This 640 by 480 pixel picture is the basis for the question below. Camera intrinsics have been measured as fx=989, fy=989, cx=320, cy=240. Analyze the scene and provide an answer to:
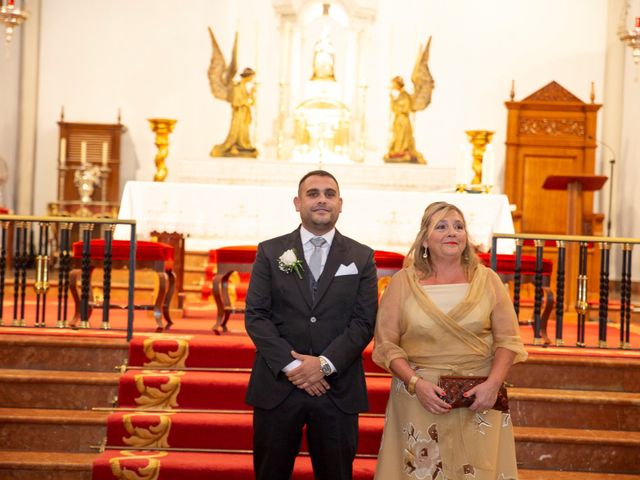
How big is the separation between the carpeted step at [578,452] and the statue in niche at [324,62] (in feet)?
20.1

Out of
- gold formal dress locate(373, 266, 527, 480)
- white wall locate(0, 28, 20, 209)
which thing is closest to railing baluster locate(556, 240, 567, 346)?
gold formal dress locate(373, 266, 527, 480)

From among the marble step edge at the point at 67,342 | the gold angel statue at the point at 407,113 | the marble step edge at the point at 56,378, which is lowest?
the marble step edge at the point at 56,378

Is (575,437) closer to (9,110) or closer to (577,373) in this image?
(577,373)

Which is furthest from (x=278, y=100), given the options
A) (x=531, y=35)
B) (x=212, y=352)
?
(x=212, y=352)

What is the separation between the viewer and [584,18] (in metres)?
13.0

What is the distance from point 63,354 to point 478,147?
453cm

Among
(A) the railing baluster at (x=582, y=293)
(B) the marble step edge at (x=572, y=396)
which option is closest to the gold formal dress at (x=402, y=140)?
(A) the railing baluster at (x=582, y=293)

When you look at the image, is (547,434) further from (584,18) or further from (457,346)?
(584,18)

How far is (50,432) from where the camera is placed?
5.65 m

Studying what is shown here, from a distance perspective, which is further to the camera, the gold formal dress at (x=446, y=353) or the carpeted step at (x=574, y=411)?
the carpeted step at (x=574, y=411)

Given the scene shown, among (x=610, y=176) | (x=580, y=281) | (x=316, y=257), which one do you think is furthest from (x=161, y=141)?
(x=610, y=176)

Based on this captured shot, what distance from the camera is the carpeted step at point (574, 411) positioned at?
5887mm

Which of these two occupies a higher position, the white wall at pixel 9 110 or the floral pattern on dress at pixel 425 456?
the white wall at pixel 9 110

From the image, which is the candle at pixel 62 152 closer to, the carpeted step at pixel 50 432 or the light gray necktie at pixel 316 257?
the carpeted step at pixel 50 432
